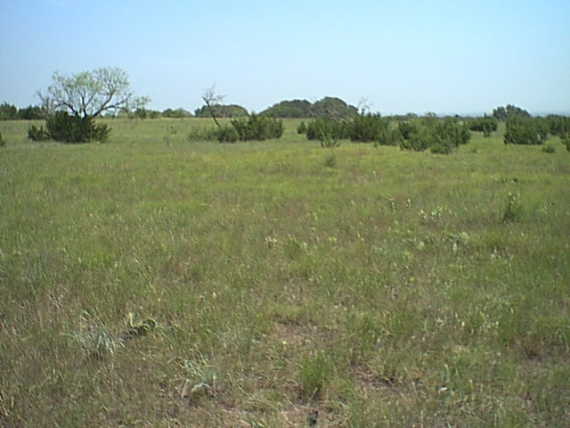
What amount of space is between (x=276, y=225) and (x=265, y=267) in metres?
1.99

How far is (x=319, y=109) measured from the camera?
4862cm

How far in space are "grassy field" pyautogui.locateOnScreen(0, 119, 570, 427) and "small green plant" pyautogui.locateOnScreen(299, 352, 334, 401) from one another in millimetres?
10

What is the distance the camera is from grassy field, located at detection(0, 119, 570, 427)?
288 cm

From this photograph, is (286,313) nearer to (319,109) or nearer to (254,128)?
(254,128)

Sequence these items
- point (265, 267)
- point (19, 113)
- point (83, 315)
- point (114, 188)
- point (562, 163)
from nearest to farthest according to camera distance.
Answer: point (83, 315) → point (265, 267) → point (114, 188) → point (562, 163) → point (19, 113)

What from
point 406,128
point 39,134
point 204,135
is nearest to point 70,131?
point 39,134

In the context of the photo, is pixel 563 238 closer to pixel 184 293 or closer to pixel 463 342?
pixel 463 342

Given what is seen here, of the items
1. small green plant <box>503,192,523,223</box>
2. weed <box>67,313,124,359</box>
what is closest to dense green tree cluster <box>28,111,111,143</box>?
small green plant <box>503,192,523,223</box>

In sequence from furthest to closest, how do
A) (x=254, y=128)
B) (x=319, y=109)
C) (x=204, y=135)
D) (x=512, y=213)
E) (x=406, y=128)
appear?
(x=319, y=109) → (x=254, y=128) → (x=204, y=135) → (x=406, y=128) → (x=512, y=213)

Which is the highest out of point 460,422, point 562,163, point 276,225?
point 562,163

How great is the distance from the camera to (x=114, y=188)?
11.0m

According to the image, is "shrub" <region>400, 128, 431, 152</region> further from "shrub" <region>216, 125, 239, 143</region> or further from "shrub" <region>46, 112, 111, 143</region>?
"shrub" <region>46, 112, 111, 143</region>

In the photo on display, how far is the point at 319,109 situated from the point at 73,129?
2454cm

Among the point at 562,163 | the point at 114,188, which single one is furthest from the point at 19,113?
the point at 562,163
